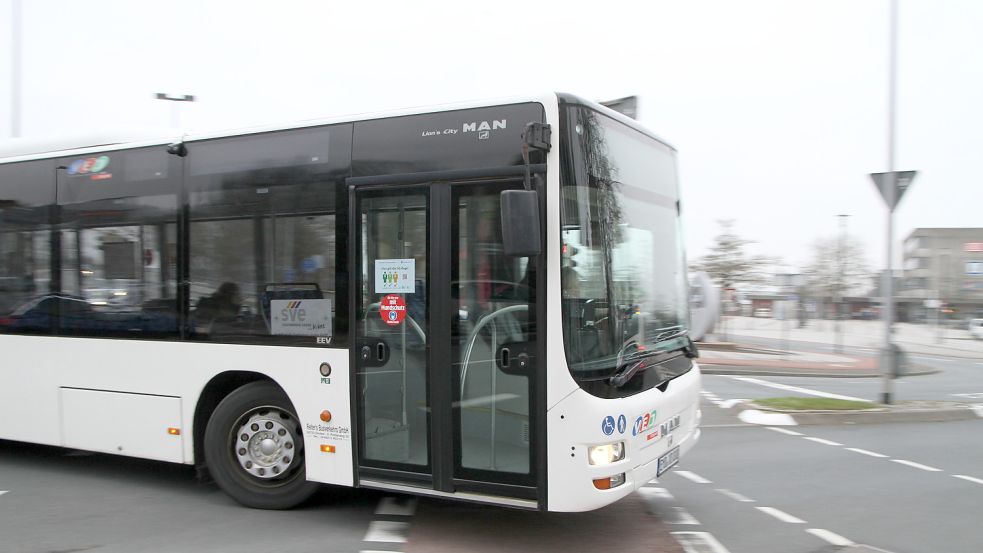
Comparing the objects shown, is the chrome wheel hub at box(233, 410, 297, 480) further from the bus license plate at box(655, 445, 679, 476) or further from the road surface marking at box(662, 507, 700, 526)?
the road surface marking at box(662, 507, 700, 526)

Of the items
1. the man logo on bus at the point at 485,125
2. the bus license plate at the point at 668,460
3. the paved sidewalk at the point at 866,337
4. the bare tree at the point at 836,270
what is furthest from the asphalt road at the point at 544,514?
the bare tree at the point at 836,270

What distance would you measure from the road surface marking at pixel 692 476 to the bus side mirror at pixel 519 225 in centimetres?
374

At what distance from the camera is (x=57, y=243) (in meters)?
7.02

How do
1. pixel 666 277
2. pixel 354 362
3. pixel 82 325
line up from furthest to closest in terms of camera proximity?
pixel 82 325 < pixel 666 277 < pixel 354 362

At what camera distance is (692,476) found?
7.38m

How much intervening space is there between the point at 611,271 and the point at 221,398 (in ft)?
11.6

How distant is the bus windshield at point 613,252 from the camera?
4.87 metres

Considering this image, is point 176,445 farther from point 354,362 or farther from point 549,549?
point 549,549

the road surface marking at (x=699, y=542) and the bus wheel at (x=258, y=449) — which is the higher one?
the bus wheel at (x=258, y=449)

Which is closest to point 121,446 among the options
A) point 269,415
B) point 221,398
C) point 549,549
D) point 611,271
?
point 221,398

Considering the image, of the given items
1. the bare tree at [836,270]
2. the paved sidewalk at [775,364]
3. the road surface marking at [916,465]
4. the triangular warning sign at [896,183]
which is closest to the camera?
the road surface marking at [916,465]

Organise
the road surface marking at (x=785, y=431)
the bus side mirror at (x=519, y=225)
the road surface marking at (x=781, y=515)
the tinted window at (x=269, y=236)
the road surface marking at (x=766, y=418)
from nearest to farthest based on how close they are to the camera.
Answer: the bus side mirror at (x=519, y=225) → the tinted window at (x=269, y=236) → the road surface marking at (x=781, y=515) → the road surface marking at (x=785, y=431) → the road surface marking at (x=766, y=418)

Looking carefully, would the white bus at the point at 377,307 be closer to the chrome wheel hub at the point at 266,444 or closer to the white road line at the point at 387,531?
the chrome wheel hub at the point at 266,444

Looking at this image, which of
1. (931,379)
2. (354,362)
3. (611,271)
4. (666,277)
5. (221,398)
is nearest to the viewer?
(611,271)
